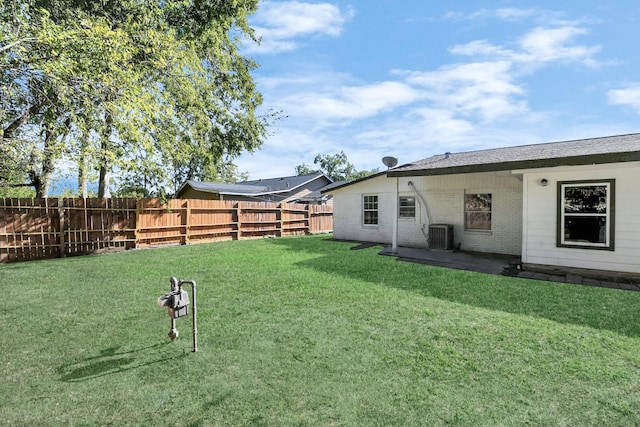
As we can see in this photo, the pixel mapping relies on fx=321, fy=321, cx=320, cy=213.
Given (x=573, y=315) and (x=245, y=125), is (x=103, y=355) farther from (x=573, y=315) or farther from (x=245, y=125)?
(x=245, y=125)

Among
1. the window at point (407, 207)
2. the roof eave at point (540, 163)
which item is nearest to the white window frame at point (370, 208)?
the window at point (407, 207)

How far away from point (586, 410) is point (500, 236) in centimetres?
801

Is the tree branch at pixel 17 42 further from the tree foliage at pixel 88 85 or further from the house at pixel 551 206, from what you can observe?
the house at pixel 551 206

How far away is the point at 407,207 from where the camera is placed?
11.6 metres

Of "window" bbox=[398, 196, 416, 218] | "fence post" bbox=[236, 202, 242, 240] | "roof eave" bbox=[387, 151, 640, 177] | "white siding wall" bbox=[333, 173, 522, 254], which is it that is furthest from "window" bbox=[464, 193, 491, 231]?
"fence post" bbox=[236, 202, 242, 240]

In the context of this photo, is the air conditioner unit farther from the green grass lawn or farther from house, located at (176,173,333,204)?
house, located at (176,173,333,204)

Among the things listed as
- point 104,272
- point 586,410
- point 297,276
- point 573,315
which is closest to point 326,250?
point 297,276

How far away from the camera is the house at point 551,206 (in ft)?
20.1

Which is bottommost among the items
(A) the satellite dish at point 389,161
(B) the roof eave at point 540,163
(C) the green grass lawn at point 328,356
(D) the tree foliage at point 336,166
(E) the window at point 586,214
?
(C) the green grass lawn at point 328,356

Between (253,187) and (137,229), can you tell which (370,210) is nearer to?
(137,229)

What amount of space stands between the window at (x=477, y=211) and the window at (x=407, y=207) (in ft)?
5.82

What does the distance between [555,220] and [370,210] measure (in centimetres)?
662

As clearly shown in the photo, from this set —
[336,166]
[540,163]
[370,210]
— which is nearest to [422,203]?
[370,210]

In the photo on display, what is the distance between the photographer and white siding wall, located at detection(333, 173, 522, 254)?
931cm
